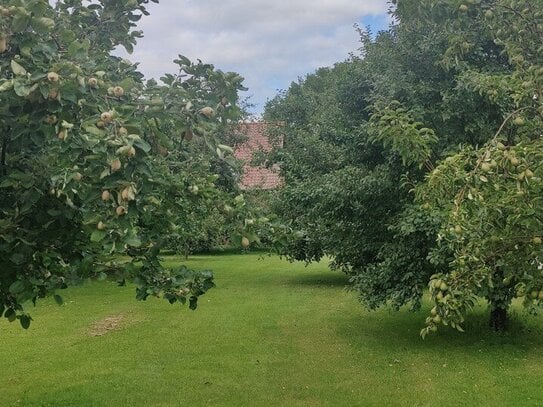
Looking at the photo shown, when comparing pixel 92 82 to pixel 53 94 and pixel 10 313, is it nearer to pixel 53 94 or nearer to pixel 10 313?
pixel 53 94

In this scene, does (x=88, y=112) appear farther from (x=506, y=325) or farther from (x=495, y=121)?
(x=506, y=325)

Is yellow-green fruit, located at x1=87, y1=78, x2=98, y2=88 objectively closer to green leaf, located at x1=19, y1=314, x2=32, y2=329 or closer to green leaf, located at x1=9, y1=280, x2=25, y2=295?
green leaf, located at x1=9, y1=280, x2=25, y2=295

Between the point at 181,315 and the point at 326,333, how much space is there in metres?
3.14

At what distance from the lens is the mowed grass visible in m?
6.57

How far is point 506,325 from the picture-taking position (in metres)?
9.23

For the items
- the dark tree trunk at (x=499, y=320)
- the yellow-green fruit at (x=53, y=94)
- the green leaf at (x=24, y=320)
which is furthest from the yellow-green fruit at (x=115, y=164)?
the dark tree trunk at (x=499, y=320)

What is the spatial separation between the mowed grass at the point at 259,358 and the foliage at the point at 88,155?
141 inches

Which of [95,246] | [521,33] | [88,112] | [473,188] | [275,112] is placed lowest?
[95,246]

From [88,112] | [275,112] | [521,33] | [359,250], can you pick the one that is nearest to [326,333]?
[359,250]

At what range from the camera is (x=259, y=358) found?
322 inches

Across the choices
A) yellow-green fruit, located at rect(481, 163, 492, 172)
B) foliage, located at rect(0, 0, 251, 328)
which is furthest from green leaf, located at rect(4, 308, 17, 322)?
yellow-green fruit, located at rect(481, 163, 492, 172)

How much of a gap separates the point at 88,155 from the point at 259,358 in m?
6.34

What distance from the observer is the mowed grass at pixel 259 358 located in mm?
6570

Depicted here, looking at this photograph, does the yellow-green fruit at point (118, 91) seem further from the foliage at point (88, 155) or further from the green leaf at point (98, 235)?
the green leaf at point (98, 235)
